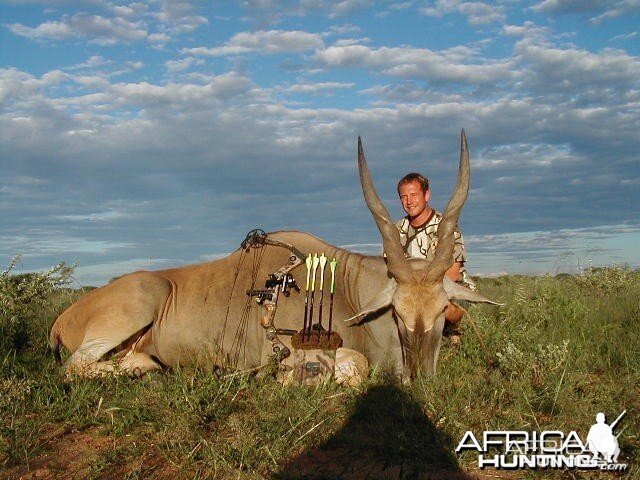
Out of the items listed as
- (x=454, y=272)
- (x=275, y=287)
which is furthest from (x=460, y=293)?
(x=275, y=287)

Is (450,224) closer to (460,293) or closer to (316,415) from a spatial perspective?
(460,293)

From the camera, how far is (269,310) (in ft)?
20.2

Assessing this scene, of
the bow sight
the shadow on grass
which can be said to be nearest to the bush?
the bow sight

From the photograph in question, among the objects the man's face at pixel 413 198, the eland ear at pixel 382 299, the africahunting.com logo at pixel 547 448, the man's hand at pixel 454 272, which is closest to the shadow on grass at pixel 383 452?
the africahunting.com logo at pixel 547 448

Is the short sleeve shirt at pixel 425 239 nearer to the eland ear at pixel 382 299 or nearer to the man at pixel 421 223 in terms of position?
→ the man at pixel 421 223

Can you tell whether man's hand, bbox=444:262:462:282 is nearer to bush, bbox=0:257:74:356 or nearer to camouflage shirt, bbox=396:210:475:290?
camouflage shirt, bbox=396:210:475:290

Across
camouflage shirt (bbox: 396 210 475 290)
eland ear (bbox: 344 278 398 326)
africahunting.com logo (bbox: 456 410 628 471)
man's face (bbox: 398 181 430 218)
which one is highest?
man's face (bbox: 398 181 430 218)

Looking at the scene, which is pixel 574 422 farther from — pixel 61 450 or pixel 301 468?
pixel 61 450

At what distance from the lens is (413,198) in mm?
7102

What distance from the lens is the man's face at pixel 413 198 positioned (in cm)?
707

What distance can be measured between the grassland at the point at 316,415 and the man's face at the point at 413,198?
1409 millimetres

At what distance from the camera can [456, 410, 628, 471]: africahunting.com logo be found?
3.70 metres

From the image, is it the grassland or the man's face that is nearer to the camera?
the grassland

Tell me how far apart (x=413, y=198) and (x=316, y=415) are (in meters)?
3.25
